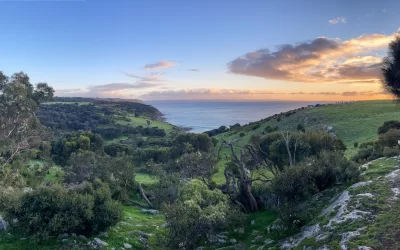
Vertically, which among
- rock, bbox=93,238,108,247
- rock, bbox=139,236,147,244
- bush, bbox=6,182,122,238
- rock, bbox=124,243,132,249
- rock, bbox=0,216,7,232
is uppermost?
bush, bbox=6,182,122,238

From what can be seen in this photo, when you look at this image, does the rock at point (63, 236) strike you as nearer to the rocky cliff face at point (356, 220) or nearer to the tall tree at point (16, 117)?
the rocky cliff face at point (356, 220)

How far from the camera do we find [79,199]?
17547mm

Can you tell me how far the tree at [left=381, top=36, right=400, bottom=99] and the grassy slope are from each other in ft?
83.8

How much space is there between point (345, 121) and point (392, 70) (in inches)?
1843

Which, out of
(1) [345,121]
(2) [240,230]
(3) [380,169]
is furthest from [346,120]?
(2) [240,230]

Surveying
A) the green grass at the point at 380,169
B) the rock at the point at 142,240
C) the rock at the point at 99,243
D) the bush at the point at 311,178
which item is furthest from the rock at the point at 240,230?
the green grass at the point at 380,169

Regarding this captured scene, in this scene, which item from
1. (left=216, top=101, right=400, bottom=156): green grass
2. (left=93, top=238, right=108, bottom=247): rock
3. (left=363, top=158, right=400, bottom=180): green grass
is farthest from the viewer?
(left=216, top=101, right=400, bottom=156): green grass

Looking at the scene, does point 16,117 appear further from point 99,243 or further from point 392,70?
point 392,70

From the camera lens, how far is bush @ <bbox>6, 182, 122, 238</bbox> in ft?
52.7

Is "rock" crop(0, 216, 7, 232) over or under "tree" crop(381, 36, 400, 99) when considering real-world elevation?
under

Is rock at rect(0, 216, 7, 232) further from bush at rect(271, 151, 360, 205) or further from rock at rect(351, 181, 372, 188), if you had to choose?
rock at rect(351, 181, 372, 188)

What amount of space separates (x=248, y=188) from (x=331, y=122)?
50.9m

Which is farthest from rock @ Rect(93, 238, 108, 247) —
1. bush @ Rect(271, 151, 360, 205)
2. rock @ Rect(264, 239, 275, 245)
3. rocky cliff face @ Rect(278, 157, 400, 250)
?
bush @ Rect(271, 151, 360, 205)

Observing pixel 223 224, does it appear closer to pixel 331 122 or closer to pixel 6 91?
pixel 6 91
